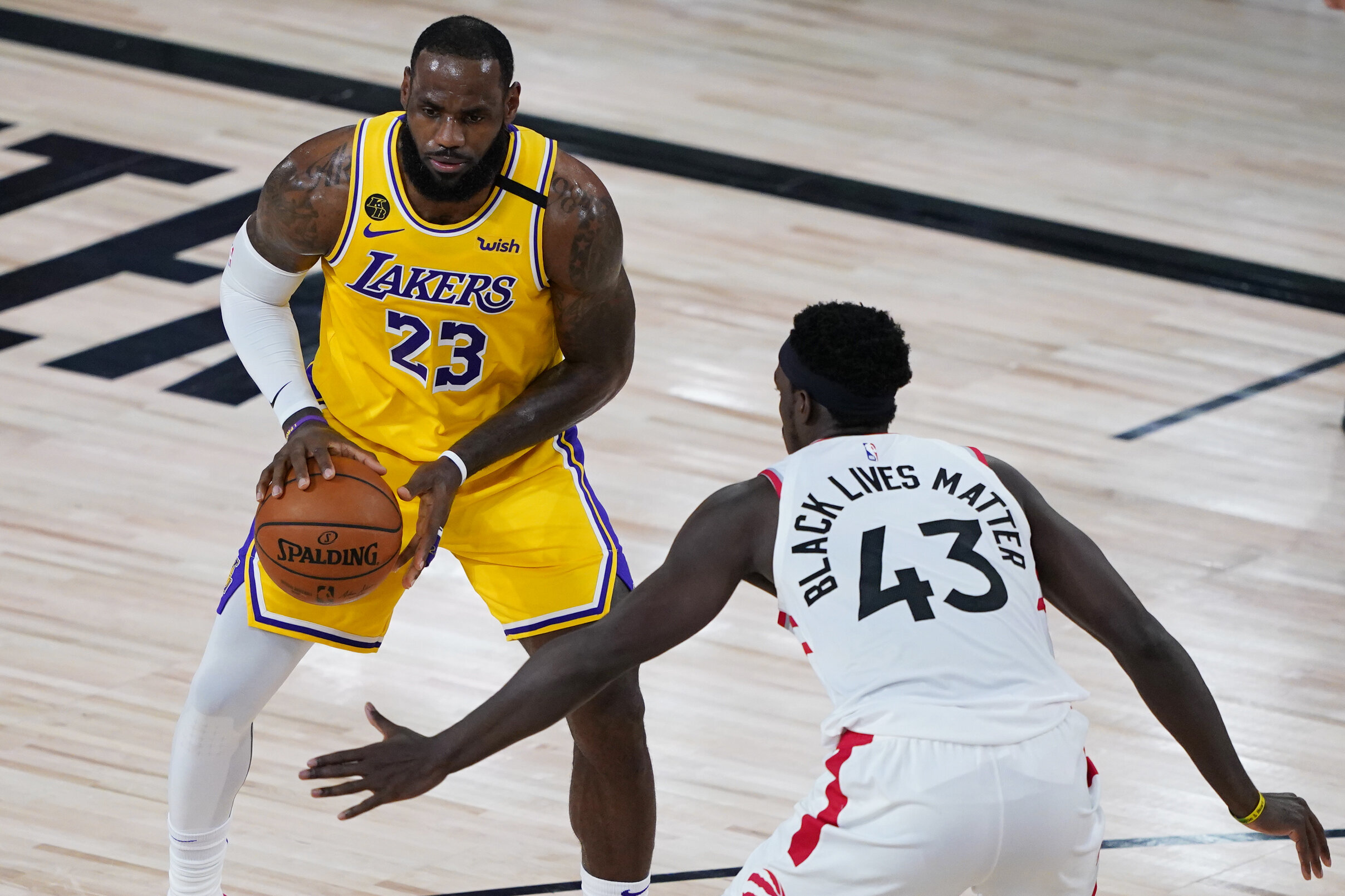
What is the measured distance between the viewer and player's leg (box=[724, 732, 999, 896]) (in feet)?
8.39

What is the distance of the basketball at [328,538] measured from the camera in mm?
3238

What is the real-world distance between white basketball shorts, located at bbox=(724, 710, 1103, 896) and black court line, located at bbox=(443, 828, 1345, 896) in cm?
95

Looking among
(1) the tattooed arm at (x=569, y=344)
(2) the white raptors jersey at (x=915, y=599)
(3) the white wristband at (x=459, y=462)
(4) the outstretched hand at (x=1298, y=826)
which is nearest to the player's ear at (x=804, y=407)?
(2) the white raptors jersey at (x=915, y=599)

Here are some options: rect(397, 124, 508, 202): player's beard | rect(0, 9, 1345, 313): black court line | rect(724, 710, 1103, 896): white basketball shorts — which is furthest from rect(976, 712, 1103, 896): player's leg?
rect(0, 9, 1345, 313): black court line

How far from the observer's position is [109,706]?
4.39m

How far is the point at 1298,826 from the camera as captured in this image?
300cm

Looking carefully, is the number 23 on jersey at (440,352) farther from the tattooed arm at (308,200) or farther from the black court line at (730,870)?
the black court line at (730,870)

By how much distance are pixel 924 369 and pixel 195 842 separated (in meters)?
3.86

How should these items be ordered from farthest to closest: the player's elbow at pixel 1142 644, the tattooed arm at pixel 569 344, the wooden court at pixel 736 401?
the wooden court at pixel 736 401 → the tattooed arm at pixel 569 344 → the player's elbow at pixel 1142 644

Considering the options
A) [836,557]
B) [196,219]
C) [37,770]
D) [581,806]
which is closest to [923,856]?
[836,557]

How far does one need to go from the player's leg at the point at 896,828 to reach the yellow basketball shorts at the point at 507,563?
0.92 metres

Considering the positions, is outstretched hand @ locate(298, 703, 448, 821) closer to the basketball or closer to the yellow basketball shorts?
the basketball

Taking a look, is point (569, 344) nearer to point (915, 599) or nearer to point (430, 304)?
point (430, 304)

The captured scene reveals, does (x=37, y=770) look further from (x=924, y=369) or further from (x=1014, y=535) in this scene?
(x=924, y=369)
